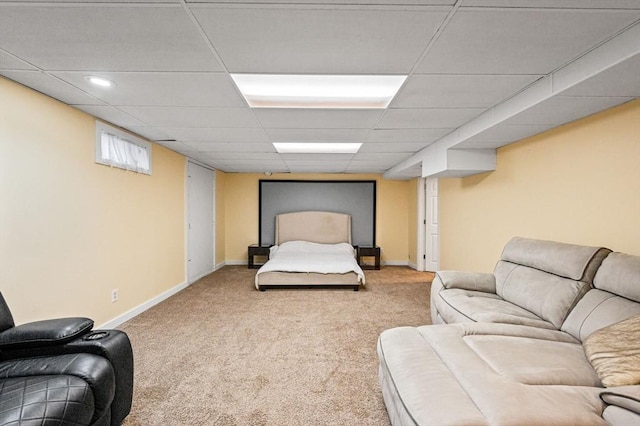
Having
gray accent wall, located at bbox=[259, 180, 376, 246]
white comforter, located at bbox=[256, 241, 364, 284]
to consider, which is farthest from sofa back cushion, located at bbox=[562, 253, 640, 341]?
gray accent wall, located at bbox=[259, 180, 376, 246]

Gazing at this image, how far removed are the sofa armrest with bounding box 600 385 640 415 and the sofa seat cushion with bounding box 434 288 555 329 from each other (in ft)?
3.14

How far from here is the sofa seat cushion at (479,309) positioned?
2248 millimetres

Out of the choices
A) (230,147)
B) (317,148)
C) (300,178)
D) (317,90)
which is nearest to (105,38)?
(317,90)

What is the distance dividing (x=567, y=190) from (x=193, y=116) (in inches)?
135

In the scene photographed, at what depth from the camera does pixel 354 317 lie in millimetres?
3732

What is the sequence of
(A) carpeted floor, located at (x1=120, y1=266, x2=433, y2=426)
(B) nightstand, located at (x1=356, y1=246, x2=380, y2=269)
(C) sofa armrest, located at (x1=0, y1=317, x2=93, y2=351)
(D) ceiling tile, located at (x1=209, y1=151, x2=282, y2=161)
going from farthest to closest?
(B) nightstand, located at (x1=356, y1=246, x2=380, y2=269) < (D) ceiling tile, located at (x1=209, y1=151, x2=282, y2=161) < (A) carpeted floor, located at (x1=120, y1=266, x2=433, y2=426) < (C) sofa armrest, located at (x1=0, y1=317, x2=93, y2=351)

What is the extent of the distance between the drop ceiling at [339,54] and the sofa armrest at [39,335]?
1.50m

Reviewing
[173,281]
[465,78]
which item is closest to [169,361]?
[173,281]

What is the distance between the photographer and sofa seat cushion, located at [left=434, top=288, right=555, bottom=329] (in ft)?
7.38

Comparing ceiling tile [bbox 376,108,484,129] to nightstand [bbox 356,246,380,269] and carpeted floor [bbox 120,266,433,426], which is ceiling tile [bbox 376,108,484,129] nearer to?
carpeted floor [bbox 120,266,433,426]

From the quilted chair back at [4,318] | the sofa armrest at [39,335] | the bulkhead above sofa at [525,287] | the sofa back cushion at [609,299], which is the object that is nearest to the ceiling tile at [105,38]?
the quilted chair back at [4,318]

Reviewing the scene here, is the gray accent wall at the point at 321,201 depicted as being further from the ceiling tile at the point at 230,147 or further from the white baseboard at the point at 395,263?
the ceiling tile at the point at 230,147

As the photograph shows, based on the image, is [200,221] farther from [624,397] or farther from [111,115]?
[624,397]

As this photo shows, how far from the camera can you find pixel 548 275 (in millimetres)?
2498
